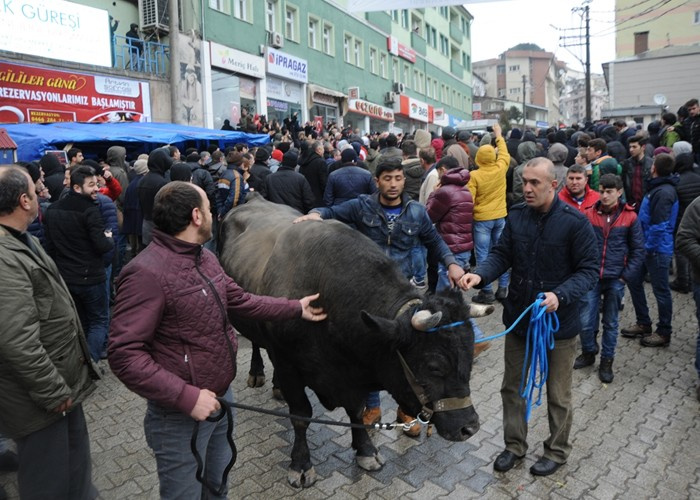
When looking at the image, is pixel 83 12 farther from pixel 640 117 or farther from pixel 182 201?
pixel 640 117

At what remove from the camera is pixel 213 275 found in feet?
9.20

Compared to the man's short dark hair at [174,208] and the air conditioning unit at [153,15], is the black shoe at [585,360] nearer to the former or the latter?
the man's short dark hair at [174,208]

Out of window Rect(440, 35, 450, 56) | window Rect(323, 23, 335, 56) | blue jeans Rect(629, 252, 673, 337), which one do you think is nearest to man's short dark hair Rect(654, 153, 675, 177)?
blue jeans Rect(629, 252, 673, 337)

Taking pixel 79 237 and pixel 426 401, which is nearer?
pixel 426 401

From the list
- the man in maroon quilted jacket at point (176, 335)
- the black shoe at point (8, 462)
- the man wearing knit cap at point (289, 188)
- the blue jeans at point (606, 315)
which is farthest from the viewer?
the man wearing knit cap at point (289, 188)

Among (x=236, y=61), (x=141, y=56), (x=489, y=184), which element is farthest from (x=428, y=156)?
(x=236, y=61)

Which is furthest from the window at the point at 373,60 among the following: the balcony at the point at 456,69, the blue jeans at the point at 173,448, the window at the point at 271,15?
the blue jeans at the point at 173,448

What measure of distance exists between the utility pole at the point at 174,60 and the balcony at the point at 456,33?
3679 cm

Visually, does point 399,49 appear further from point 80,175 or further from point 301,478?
point 301,478

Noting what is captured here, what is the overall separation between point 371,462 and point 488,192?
173 inches

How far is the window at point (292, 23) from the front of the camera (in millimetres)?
24062

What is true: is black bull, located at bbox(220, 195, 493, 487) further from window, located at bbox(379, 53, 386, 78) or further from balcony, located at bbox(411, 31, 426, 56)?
balcony, located at bbox(411, 31, 426, 56)

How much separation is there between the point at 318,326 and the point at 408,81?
37501mm

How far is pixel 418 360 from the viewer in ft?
10.6
